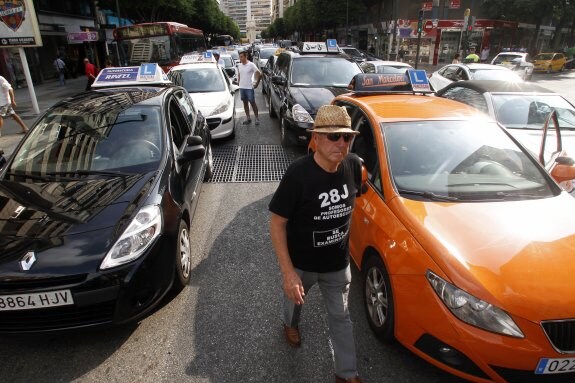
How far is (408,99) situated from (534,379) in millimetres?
2894

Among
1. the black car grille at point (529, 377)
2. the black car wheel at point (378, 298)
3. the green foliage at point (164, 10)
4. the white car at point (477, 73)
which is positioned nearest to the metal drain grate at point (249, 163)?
the black car wheel at point (378, 298)

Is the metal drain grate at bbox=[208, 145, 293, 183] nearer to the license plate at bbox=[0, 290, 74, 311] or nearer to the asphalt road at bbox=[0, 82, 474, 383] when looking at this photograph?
the asphalt road at bbox=[0, 82, 474, 383]

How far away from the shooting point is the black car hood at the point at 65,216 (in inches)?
98.7

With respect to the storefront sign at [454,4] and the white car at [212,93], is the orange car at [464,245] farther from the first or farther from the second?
the storefront sign at [454,4]

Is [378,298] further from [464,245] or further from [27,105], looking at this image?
[27,105]

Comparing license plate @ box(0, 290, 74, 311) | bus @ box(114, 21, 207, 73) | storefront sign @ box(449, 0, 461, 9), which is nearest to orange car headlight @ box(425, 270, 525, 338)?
license plate @ box(0, 290, 74, 311)

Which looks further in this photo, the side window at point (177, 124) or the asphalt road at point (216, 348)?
the side window at point (177, 124)

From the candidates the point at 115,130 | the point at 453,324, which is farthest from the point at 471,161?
the point at 115,130

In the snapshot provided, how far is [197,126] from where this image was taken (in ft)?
18.1

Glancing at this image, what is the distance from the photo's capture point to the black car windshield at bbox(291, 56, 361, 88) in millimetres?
7832

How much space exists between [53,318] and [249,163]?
4844 millimetres

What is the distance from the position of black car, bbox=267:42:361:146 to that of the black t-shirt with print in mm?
4450

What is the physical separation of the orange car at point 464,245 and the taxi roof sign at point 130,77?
3.74 meters

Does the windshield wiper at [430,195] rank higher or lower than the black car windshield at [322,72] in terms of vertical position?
lower
